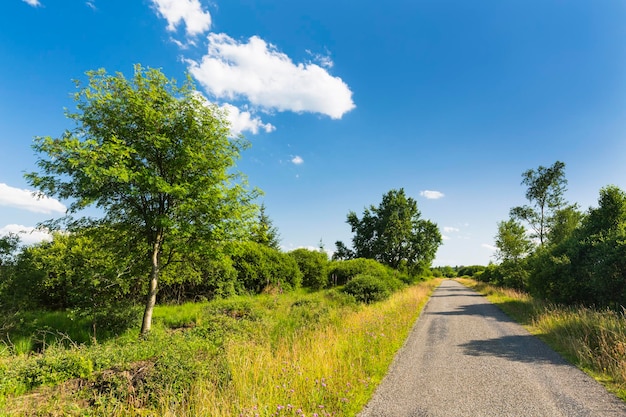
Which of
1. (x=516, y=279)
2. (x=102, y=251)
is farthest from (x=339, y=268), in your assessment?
(x=102, y=251)

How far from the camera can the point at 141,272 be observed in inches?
410

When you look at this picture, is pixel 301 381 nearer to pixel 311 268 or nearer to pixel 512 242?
pixel 311 268

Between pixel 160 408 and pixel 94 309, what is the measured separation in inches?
259

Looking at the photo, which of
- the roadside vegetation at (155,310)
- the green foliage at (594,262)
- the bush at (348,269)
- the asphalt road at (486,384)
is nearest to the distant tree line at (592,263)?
the green foliage at (594,262)

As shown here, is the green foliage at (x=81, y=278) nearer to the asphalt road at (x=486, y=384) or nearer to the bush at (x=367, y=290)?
the asphalt road at (x=486, y=384)

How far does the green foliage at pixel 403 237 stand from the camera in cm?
3988

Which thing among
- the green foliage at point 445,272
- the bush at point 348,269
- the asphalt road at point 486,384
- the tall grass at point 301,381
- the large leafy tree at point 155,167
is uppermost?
the large leafy tree at point 155,167

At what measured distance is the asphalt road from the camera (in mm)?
4938

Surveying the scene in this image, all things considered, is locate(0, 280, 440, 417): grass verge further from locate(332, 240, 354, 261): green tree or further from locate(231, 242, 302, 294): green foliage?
locate(332, 240, 354, 261): green tree

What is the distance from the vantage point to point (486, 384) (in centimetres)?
602

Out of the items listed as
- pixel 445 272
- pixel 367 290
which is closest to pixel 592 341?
pixel 367 290

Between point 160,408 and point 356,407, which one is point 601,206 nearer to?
point 356,407

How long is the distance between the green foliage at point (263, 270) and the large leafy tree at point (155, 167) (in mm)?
8142

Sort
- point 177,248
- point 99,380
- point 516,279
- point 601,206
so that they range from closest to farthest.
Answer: point 99,380 < point 177,248 < point 601,206 < point 516,279
